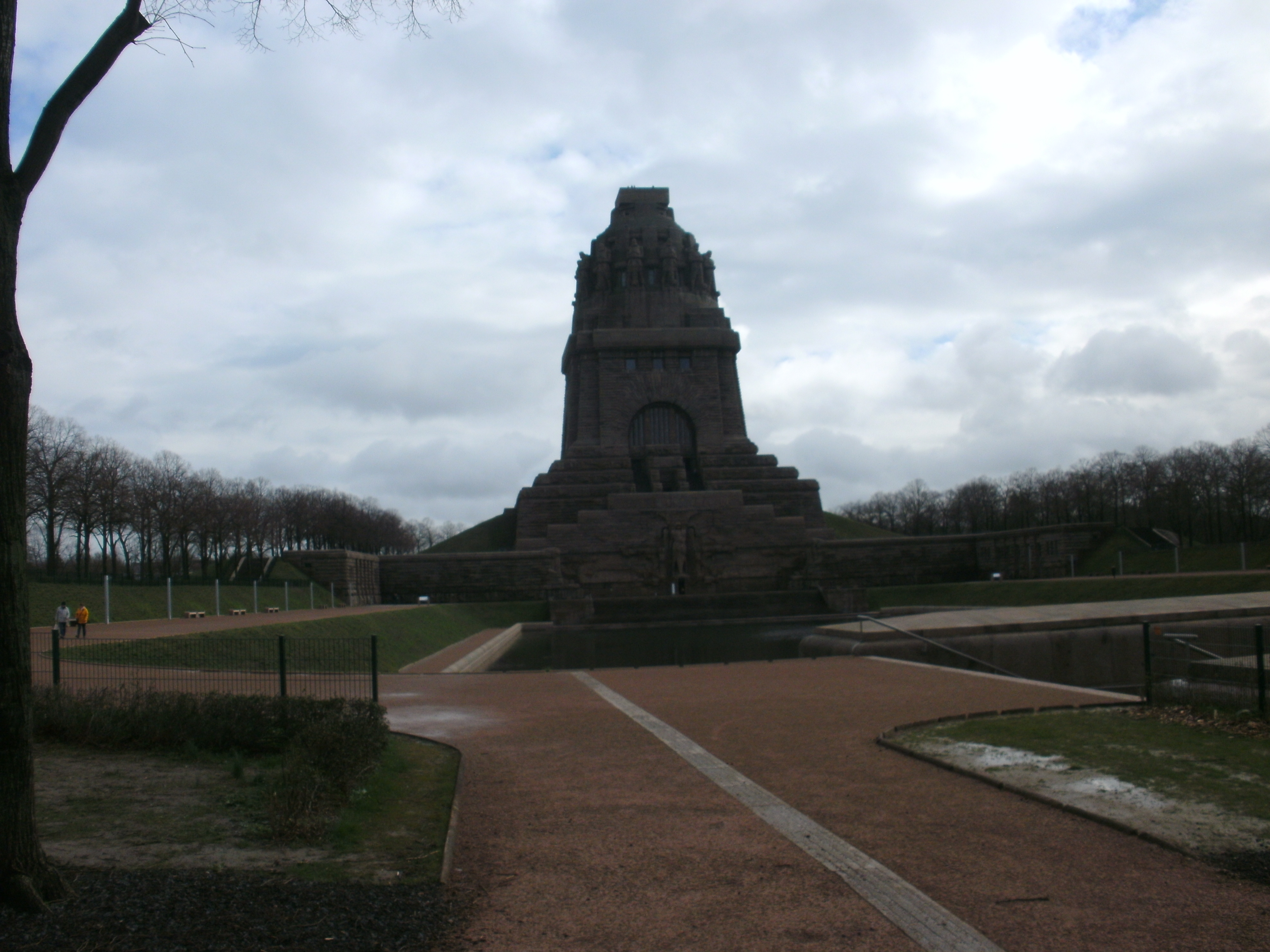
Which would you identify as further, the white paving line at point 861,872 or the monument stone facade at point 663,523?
the monument stone facade at point 663,523

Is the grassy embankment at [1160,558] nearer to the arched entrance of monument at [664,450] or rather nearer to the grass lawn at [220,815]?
the arched entrance of monument at [664,450]

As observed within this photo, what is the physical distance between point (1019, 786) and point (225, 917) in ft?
19.3

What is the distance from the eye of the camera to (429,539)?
167 m

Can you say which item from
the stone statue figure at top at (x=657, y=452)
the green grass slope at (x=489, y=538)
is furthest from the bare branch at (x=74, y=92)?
the green grass slope at (x=489, y=538)

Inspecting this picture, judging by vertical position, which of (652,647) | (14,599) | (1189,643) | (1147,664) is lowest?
(652,647)

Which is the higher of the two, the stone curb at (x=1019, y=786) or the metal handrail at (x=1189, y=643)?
the metal handrail at (x=1189, y=643)

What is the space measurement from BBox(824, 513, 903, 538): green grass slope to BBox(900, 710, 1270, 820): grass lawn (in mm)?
46852

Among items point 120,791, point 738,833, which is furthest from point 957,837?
point 120,791

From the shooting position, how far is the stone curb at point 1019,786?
21.2ft

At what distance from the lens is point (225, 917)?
485 cm

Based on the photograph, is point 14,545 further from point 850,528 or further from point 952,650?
point 850,528

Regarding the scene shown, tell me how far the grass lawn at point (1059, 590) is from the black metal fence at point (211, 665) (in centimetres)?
1705

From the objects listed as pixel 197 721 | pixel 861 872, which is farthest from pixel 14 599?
pixel 861 872

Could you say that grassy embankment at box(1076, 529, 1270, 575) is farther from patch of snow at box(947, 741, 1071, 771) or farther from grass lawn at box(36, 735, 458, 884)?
grass lawn at box(36, 735, 458, 884)
